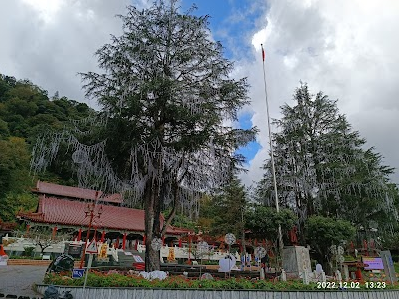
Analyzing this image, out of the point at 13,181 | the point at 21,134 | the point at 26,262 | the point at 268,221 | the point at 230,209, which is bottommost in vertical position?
the point at 26,262

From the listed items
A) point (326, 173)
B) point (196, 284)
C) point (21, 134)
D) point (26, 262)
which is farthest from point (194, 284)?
point (21, 134)

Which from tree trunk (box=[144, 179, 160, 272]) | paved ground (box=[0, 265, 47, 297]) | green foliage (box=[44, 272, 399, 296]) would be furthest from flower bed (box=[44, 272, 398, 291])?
paved ground (box=[0, 265, 47, 297])

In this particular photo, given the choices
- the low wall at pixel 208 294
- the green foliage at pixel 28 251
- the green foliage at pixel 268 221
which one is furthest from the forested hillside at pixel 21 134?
the green foliage at pixel 268 221

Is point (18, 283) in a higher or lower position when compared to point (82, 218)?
lower

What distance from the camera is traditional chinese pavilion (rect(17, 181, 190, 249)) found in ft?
92.5

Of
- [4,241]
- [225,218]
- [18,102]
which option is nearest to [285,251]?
[225,218]

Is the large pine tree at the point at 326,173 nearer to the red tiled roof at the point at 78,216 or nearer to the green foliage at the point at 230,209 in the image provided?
the green foliage at the point at 230,209

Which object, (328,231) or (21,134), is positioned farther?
(21,134)

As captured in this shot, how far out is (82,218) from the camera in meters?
30.4

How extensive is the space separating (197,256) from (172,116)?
65.7 feet

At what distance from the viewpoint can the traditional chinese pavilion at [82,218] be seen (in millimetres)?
28188

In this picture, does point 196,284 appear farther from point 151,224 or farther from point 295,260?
point 295,260

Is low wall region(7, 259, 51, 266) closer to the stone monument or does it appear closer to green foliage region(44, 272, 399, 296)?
green foliage region(44, 272, 399, 296)

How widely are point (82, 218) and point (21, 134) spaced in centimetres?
3509
